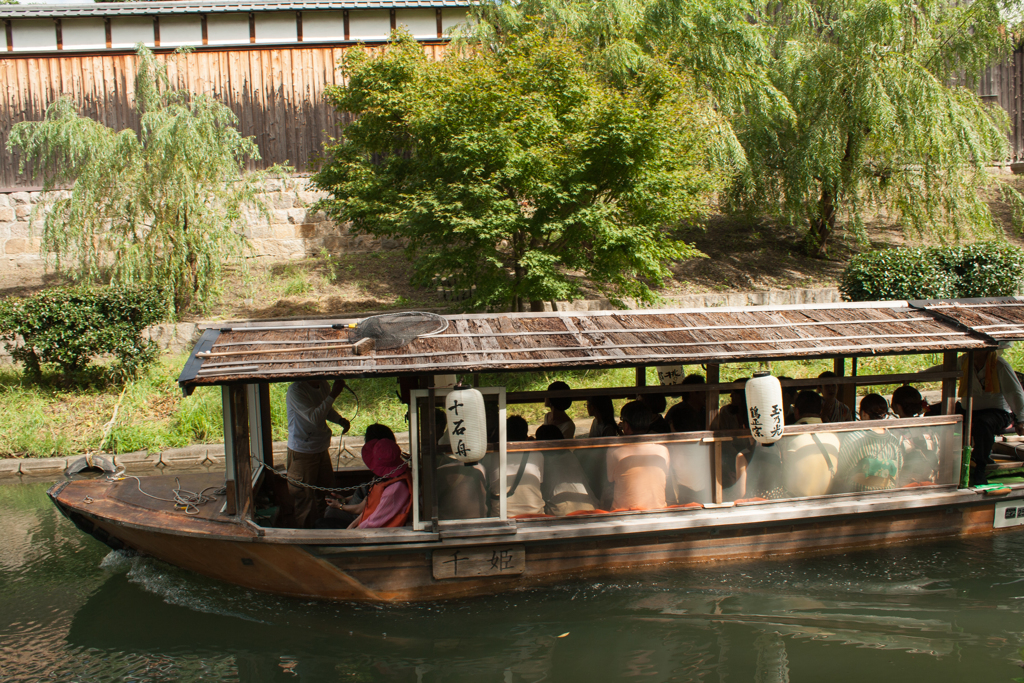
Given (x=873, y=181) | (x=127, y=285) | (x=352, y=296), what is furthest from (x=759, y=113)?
(x=127, y=285)

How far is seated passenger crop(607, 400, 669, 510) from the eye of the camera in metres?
6.10

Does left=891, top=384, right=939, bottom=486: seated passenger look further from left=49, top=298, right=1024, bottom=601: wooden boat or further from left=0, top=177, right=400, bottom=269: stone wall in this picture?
left=0, top=177, right=400, bottom=269: stone wall

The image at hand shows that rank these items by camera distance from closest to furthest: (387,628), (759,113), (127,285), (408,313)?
(387,628)
(408,313)
(127,285)
(759,113)

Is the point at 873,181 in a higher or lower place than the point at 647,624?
higher

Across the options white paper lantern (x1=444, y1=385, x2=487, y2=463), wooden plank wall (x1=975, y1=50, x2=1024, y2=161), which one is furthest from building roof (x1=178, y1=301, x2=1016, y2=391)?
wooden plank wall (x1=975, y1=50, x2=1024, y2=161)

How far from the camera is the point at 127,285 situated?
1177cm

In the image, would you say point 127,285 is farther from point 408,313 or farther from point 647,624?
point 647,624

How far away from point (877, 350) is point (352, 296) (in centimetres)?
1113

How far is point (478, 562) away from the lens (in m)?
5.88

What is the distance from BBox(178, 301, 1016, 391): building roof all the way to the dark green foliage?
6.52 m

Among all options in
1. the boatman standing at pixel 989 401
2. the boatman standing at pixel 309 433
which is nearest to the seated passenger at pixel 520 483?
the boatman standing at pixel 309 433

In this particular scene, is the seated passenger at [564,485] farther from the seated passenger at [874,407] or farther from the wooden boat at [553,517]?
the seated passenger at [874,407]

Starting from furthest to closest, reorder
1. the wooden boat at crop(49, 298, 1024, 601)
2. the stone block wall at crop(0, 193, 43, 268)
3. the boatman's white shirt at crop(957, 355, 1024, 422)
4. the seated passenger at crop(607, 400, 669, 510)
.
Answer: the stone block wall at crop(0, 193, 43, 268), the boatman's white shirt at crop(957, 355, 1024, 422), the seated passenger at crop(607, 400, 669, 510), the wooden boat at crop(49, 298, 1024, 601)

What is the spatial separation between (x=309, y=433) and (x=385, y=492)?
1.25 m
